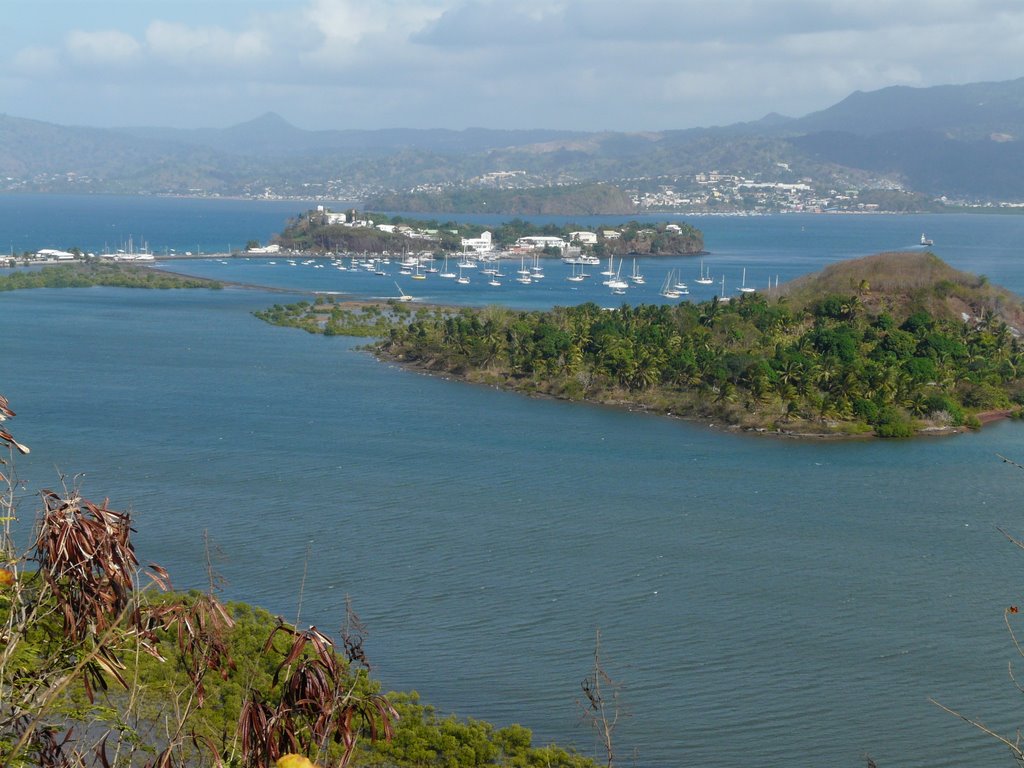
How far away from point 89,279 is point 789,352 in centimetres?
2473

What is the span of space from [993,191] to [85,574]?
12402 cm

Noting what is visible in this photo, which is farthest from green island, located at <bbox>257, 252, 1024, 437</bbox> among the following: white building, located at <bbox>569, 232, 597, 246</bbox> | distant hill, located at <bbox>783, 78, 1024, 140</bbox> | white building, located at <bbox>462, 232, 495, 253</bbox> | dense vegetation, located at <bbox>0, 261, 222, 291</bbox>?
distant hill, located at <bbox>783, 78, 1024, 140</bbox>

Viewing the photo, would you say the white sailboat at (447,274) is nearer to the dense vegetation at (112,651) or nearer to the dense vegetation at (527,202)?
the dense vegetation at (112,651)

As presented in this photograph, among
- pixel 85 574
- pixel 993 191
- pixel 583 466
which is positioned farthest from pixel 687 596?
pixel 993 191

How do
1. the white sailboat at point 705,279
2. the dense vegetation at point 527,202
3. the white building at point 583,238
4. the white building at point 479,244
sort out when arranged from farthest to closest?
the dense vegetation at point 527,202 → the white building at point 583,238 → the white building at point 479,244 → the white sailboat at point 705,279

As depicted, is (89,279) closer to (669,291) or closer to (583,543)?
(669,291)

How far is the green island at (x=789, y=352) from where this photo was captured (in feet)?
61.9

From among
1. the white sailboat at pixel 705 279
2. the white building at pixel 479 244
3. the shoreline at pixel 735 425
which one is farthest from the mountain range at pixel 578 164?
the shoreline at pixel 735 425

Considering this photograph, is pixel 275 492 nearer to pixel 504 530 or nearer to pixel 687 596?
pixel 504 530

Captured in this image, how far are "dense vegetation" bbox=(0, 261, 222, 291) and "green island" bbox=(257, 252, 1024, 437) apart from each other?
1089cm

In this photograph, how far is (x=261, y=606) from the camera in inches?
383

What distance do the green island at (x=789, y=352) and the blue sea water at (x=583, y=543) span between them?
37.8 inches

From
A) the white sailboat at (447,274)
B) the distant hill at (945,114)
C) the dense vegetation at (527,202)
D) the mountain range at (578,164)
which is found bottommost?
the white sailboat at (447,274)

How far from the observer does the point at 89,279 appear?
37.3 m
